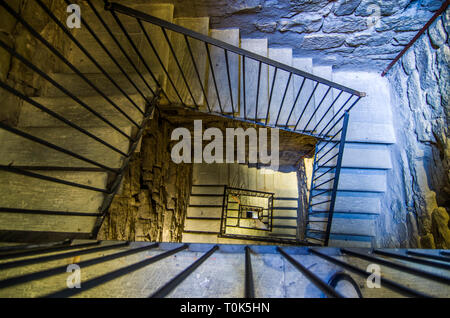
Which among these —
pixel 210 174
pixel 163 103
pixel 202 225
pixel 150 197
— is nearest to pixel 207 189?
pixel 210 174

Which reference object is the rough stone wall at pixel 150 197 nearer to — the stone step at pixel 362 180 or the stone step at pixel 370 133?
the stone step at pixel 362 180

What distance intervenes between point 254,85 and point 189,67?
2.77ft

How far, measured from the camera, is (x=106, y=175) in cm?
135

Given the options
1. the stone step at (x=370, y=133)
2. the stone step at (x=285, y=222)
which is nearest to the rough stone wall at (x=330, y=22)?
the stone step at (x=370, y=133)

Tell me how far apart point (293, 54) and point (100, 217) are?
10.4 feet

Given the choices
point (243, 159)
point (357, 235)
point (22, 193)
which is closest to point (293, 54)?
point (243, 159)

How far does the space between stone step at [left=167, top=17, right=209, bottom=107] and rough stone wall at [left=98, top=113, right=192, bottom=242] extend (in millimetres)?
618

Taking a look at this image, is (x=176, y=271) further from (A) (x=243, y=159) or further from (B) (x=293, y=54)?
(A) (x=243, y=159)

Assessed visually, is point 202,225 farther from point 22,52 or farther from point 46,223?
point 22,52

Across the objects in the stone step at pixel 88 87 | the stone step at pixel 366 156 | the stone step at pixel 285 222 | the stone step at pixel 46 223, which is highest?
the stone step at pixel 88 87

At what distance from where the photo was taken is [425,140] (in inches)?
80.0

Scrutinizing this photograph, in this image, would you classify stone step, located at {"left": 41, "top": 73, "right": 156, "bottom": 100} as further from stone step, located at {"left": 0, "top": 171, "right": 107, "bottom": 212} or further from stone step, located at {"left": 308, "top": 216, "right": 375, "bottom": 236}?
stone step, located at {"left": 308, "top": 216, "right": 375, "bottom": 236}

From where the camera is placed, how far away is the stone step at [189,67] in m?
2.15

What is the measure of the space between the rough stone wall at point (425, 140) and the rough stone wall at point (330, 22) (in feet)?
0.80
